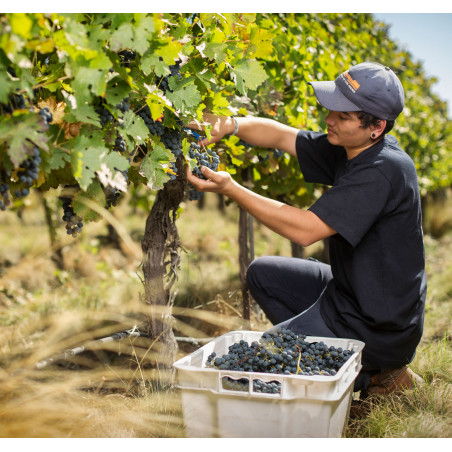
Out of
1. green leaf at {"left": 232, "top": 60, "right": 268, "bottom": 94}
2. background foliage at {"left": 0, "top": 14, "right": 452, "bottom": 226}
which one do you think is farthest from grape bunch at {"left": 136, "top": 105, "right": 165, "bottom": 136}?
green leaf at {"left": 232, "top": 60, "right": 268, "bottom": 94}

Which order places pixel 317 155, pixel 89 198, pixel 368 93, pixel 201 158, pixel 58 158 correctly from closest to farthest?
1. pixel 58 158
2. pixel 89 198
3. pixel 201 158
4. pixel 368 93
5. pixel 317 155

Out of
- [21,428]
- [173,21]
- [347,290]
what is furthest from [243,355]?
[173,21]

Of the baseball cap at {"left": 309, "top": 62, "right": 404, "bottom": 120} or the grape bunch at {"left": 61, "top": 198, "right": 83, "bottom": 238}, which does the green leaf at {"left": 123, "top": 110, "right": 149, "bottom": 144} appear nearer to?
the grape bunch at {"left": 61, "top": 198, "right": 83, "bottom": 238}

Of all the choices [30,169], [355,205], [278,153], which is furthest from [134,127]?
[278,153]

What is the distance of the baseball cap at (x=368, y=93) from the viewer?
2545 mm

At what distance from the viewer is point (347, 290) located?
8.85 ft

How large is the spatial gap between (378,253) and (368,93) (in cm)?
74

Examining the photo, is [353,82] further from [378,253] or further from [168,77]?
[168,77]

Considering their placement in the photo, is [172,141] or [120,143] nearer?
[120,143]

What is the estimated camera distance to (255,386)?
7.00ft

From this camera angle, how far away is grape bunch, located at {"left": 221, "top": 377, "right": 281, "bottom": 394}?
2096 millimetres

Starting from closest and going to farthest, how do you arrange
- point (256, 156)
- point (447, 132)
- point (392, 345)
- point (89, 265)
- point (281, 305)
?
point (392, 345), point (281, 305), point (256, 156), point (89, 265), point (447, 132)

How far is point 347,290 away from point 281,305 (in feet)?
1.77

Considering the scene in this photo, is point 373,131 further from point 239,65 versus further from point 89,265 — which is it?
point 89,265
